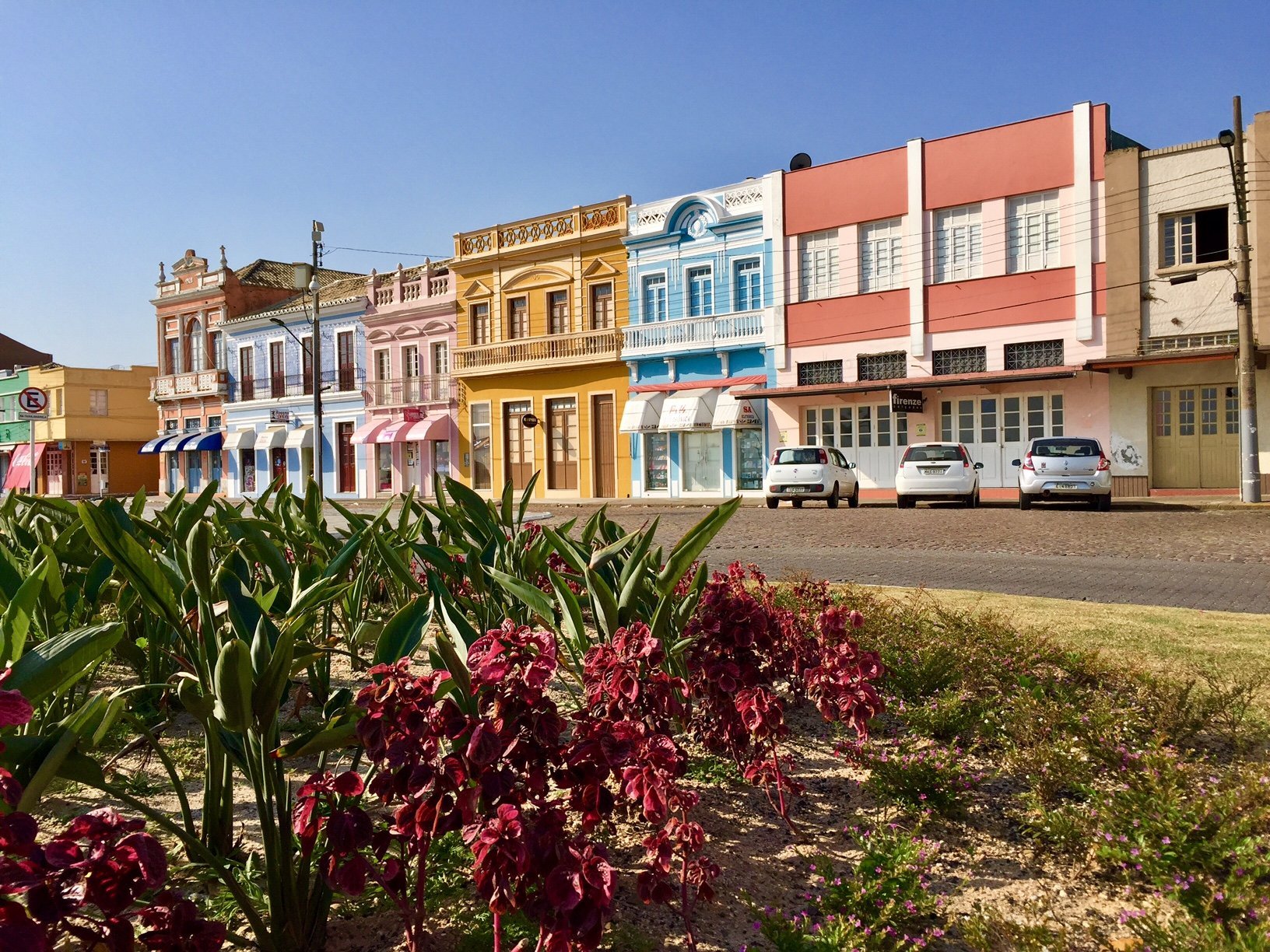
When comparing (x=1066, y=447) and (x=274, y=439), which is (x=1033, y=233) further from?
(x=274, y=439)

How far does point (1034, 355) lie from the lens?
2350cm

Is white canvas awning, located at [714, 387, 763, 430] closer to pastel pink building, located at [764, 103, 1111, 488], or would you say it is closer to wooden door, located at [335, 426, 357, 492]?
pastel pink building, located at [764, 103, 1111, 488]

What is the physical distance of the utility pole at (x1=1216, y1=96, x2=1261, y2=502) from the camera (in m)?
18.9

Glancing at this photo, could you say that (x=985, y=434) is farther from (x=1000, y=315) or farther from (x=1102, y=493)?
(x=1102, y=493)

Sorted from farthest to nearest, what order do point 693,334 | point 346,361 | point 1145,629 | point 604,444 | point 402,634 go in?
1. point 346,361
2. point 604,444
3. point 693,334
4. point 1145,629
5. point 402,634

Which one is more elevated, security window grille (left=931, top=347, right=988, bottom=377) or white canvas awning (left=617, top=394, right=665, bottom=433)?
→ security window grille (left=931, top=347, right=988, bottom=377)

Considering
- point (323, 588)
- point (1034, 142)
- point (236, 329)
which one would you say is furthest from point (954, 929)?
point (236, 329)

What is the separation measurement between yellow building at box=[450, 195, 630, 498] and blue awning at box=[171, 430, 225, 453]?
14.5 m

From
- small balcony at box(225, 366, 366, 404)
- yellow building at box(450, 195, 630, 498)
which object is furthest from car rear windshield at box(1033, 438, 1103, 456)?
small balcony at box(225, 366, 366, 404)

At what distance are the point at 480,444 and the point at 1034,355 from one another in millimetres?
18452

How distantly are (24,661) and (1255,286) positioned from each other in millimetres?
24441

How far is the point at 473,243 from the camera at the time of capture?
111ft

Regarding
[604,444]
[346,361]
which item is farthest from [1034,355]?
[346,361]

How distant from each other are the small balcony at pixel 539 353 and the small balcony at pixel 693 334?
0.86m
